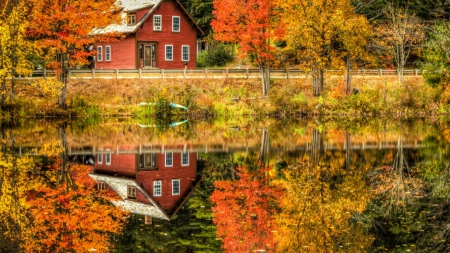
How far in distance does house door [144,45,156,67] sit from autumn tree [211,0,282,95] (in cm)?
897

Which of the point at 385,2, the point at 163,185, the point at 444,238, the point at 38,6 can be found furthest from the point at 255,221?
the point at 385,2

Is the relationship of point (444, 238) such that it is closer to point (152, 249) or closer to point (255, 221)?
Result: point (255, 221)

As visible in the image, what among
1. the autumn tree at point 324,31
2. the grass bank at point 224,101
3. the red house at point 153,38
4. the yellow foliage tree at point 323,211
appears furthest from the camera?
the red house at point 153,38

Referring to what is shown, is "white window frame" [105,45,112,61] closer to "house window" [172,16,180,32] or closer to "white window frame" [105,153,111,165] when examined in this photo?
"house window" [172,16,180,32]

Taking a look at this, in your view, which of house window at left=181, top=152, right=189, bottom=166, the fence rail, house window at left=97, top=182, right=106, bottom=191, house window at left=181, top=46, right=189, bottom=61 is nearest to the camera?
house window at left=97, top=182, right=106, bottom=191

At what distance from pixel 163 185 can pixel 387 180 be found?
7.00 m

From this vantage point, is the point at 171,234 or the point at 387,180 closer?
the point at 171,234

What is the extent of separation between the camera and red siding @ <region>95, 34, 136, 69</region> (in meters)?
58.4

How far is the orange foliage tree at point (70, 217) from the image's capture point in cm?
1262

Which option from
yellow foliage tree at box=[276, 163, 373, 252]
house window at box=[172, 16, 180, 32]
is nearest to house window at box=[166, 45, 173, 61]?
house window at box=[172, 16, 180, 32]

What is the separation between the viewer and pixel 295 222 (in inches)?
567

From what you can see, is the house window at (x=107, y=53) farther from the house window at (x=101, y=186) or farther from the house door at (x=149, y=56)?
the house window at (x=101, y=186)

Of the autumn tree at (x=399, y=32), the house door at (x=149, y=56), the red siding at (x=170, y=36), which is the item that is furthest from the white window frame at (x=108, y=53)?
the autumn tree at (x=399, y=32)

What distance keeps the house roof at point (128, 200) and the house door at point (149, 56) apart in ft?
124
